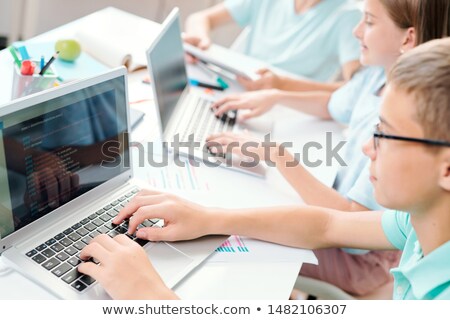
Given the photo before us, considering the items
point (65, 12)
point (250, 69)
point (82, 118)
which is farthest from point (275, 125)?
point (65, 12)

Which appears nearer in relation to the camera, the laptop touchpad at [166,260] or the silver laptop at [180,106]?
the laptop touchpad at [166,260]

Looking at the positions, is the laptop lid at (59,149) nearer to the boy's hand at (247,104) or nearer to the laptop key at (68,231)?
the laptop key at (68,231)

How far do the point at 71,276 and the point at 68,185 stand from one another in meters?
0.18

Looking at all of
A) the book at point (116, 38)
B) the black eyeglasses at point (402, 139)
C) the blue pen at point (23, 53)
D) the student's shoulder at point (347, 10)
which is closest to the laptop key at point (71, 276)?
the black eyeglasses at point (402, 139)

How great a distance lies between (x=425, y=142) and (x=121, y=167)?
0.57m

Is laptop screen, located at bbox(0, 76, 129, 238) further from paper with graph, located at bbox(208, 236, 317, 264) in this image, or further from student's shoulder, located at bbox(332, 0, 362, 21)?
student's shoulder, located at bbox(332, 0, 362, 21)

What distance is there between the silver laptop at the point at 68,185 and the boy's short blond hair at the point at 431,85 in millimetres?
422

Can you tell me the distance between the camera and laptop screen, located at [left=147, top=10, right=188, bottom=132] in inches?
51.5

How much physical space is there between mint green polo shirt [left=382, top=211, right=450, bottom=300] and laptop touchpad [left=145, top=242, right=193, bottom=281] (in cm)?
35

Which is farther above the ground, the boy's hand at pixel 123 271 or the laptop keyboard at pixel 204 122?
the boy's hand at pixel 123 271

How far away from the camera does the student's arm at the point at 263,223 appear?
3.20ft

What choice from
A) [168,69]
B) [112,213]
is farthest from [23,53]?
[112,213]

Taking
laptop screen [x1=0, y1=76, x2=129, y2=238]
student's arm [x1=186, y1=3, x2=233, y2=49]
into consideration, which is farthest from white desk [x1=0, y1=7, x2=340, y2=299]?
student's arm [x1=186, y1=3, x2=233, y2=49]

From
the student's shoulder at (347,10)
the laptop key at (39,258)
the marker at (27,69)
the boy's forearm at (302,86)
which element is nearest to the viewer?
Answer: the laptop key at (39,258)
